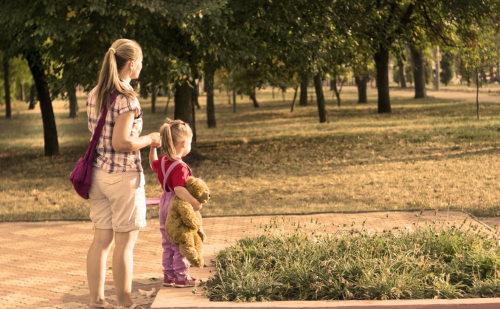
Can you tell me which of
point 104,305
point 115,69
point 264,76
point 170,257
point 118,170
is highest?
point 264,76

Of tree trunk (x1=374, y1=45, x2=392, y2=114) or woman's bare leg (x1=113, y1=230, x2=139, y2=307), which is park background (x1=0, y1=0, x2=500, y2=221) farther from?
tree trunk (x1=374, y1=45, x2=392, y2=114)

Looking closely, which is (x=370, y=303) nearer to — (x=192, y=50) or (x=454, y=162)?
(x=454, y=162)

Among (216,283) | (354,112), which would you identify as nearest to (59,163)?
(216,283)

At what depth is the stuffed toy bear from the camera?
5.82 m

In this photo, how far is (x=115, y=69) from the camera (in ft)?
17.7

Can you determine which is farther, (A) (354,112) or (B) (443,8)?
(A) (354,112)

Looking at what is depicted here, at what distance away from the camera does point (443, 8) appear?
766 inches

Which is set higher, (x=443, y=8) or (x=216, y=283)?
(x=443, y=8)

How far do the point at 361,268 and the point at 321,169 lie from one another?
10.4 metres

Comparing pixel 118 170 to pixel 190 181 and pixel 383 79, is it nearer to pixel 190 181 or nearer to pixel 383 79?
pixel 190 181

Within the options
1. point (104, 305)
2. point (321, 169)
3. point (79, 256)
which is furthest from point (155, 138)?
point (321, 169)

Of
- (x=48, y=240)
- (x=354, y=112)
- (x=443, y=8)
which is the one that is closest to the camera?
(x=48, y=240)

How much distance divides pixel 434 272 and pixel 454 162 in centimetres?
1044

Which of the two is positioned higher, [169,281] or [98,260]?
[98,260]
